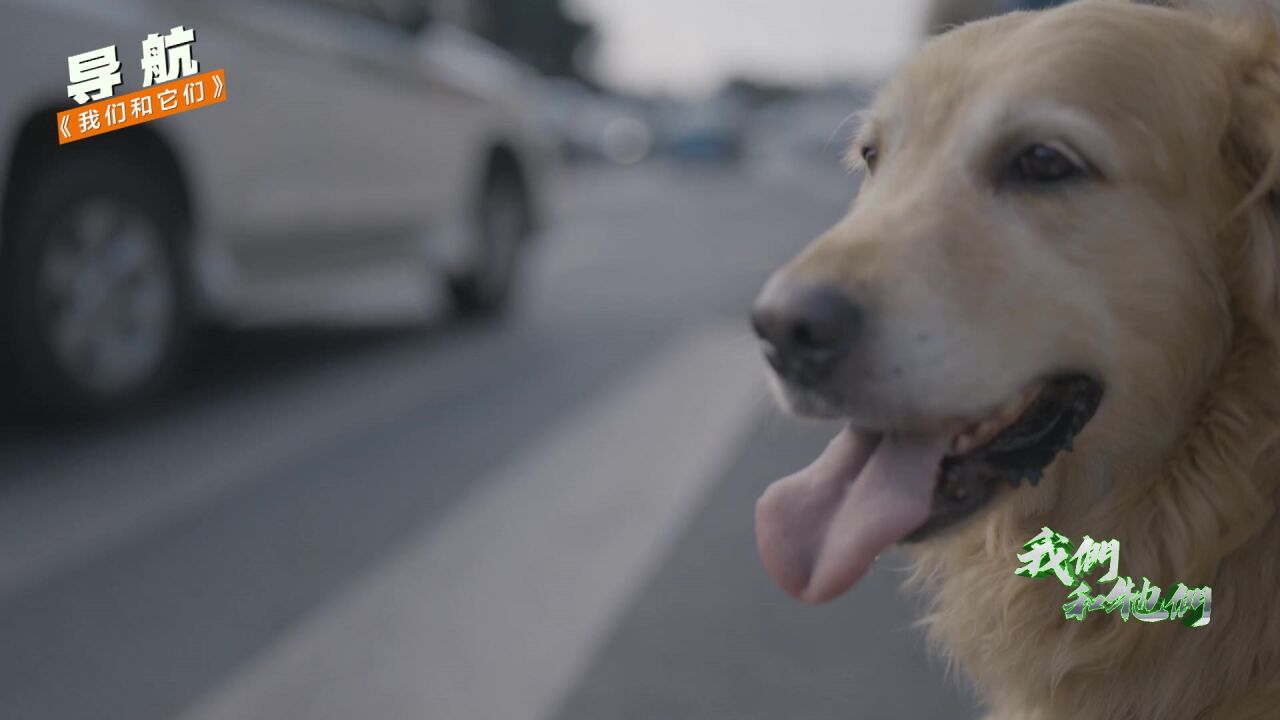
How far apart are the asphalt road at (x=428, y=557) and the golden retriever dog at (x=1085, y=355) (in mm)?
962

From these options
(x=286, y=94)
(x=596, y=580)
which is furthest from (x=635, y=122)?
(x=596, y=580)

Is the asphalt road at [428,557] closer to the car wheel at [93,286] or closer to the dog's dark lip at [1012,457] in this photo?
the car wheel at [93,286]

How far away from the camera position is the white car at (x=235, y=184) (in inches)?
175

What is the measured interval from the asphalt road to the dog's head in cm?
107

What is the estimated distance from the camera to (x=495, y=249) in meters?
8.05

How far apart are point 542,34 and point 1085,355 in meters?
62.3

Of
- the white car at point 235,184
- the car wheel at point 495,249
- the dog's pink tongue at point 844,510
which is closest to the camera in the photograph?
the dog's pink tongue at point 844,510

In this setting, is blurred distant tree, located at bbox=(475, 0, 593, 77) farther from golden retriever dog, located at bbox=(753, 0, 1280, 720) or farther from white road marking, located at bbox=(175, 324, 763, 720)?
golden retriever dog, located at bbox=(753, 0, 1280, 720)

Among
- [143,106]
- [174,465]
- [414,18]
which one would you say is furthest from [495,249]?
[174,465]

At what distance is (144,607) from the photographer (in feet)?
10.9

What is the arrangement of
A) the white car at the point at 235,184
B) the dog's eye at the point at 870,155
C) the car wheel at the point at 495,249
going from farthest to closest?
the car wheel at the point at 495,249
the white car at the point at 235,184
the dog's eye at the point at 870,155

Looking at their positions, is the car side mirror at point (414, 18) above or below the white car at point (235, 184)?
above

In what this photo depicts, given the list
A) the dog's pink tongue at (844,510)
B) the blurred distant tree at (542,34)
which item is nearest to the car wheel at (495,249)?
the dog's pink tongue at (844,510)

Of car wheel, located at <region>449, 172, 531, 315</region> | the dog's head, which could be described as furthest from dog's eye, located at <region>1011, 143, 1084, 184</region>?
car wheel, located at <region>449, 172, 531, 315</region>
